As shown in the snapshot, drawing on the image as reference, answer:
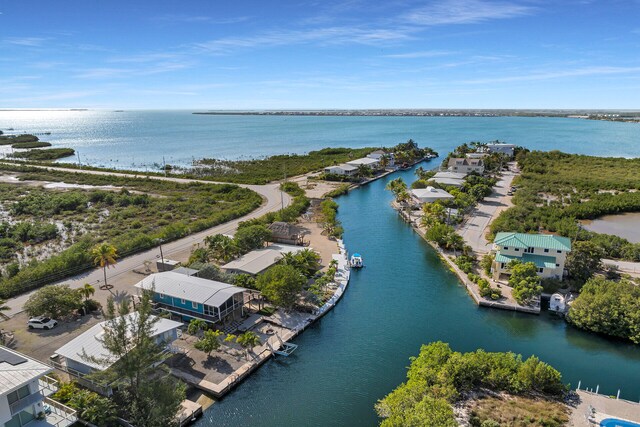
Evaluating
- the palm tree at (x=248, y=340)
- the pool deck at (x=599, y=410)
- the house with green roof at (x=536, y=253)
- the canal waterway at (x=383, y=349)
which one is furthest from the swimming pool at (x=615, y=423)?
the palm tree at (x=248, y=340)

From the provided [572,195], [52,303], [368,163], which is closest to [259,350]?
[52,303]

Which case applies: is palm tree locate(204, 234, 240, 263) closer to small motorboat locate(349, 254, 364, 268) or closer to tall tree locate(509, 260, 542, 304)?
small motorboat locate(349, 254, 364, 268)

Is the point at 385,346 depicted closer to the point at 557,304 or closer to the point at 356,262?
the point at 356,262

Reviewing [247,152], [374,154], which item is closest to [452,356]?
[374,154]

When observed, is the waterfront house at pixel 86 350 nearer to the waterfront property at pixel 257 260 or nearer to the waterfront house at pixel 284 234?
the waterfront property at pixel 257 260

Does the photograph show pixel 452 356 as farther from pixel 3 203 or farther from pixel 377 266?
pixel 3 203

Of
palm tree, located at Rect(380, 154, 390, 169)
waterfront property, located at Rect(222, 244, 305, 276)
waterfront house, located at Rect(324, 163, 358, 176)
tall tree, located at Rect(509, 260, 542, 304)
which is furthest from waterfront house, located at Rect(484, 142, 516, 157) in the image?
waterfront property, located at Rect(222, 244, 305, 276)
